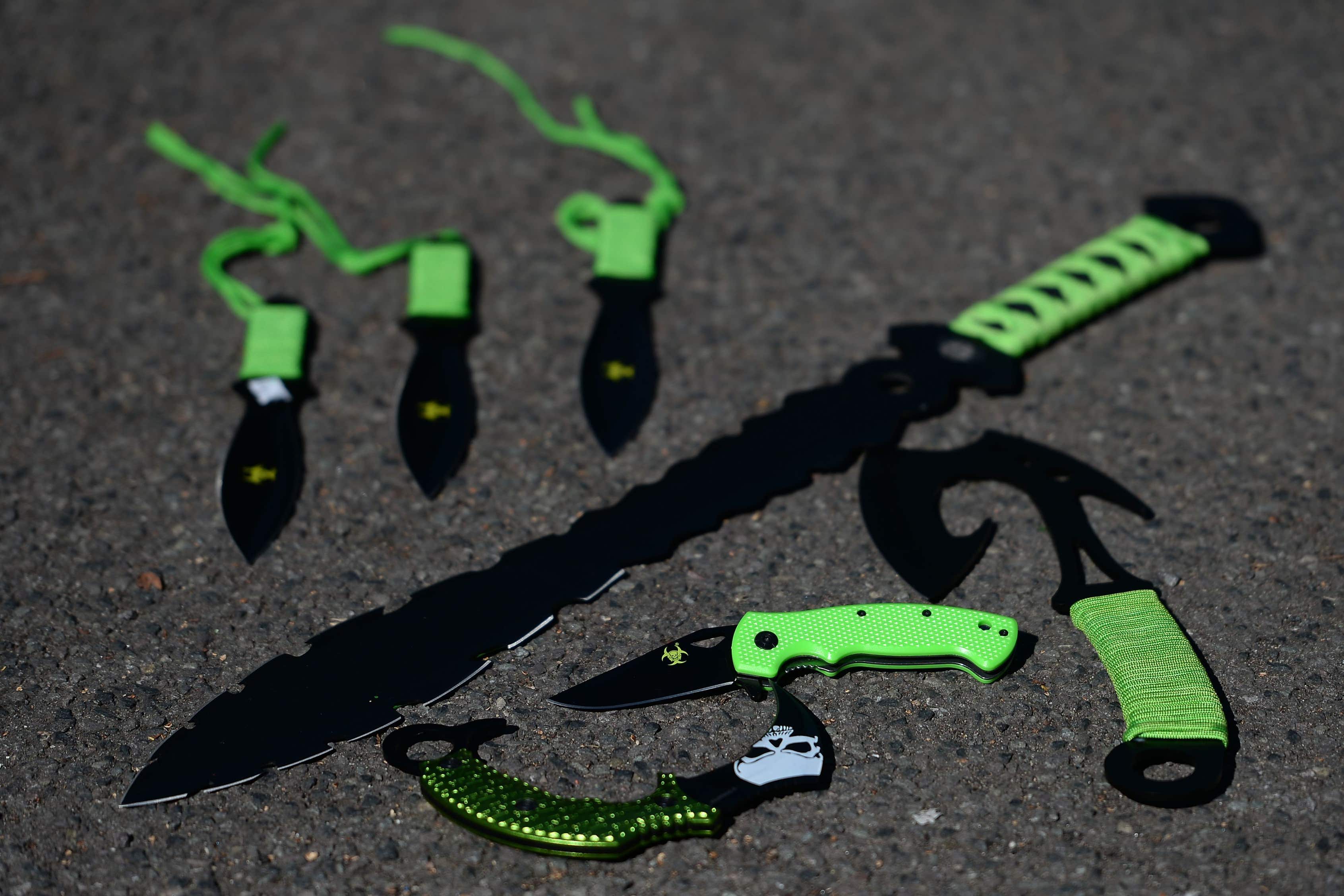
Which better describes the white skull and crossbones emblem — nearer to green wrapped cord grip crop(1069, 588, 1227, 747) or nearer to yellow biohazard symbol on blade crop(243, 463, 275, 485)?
green wrapped cord grip crop(1069, 588, 1227, 747)

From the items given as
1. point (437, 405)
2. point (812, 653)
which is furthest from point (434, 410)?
point (812, 653)

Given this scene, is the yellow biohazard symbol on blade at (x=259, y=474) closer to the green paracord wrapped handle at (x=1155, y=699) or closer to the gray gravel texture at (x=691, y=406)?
the gray gravel texture at (x=691, y=406)

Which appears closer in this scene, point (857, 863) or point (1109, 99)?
point (857, 863)

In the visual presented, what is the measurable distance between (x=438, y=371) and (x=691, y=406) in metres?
0.53

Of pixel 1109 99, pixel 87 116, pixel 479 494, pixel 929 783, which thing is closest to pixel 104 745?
pixel 479 494

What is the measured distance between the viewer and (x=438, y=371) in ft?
8.69

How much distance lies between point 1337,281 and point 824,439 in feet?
4.41

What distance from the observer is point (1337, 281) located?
290cm

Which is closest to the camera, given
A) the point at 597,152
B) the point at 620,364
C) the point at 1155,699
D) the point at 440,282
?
the point at 1155,699

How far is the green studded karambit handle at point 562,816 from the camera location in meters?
1.84

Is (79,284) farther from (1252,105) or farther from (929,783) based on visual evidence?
(1252,105)

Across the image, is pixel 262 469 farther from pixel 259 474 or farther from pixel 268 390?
pixel 268 390

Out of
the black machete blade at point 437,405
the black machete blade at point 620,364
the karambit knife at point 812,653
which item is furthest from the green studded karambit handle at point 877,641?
the black machete blade at point 437,405

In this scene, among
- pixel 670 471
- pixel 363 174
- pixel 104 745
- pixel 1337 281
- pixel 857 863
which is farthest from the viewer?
pixel 363 174
